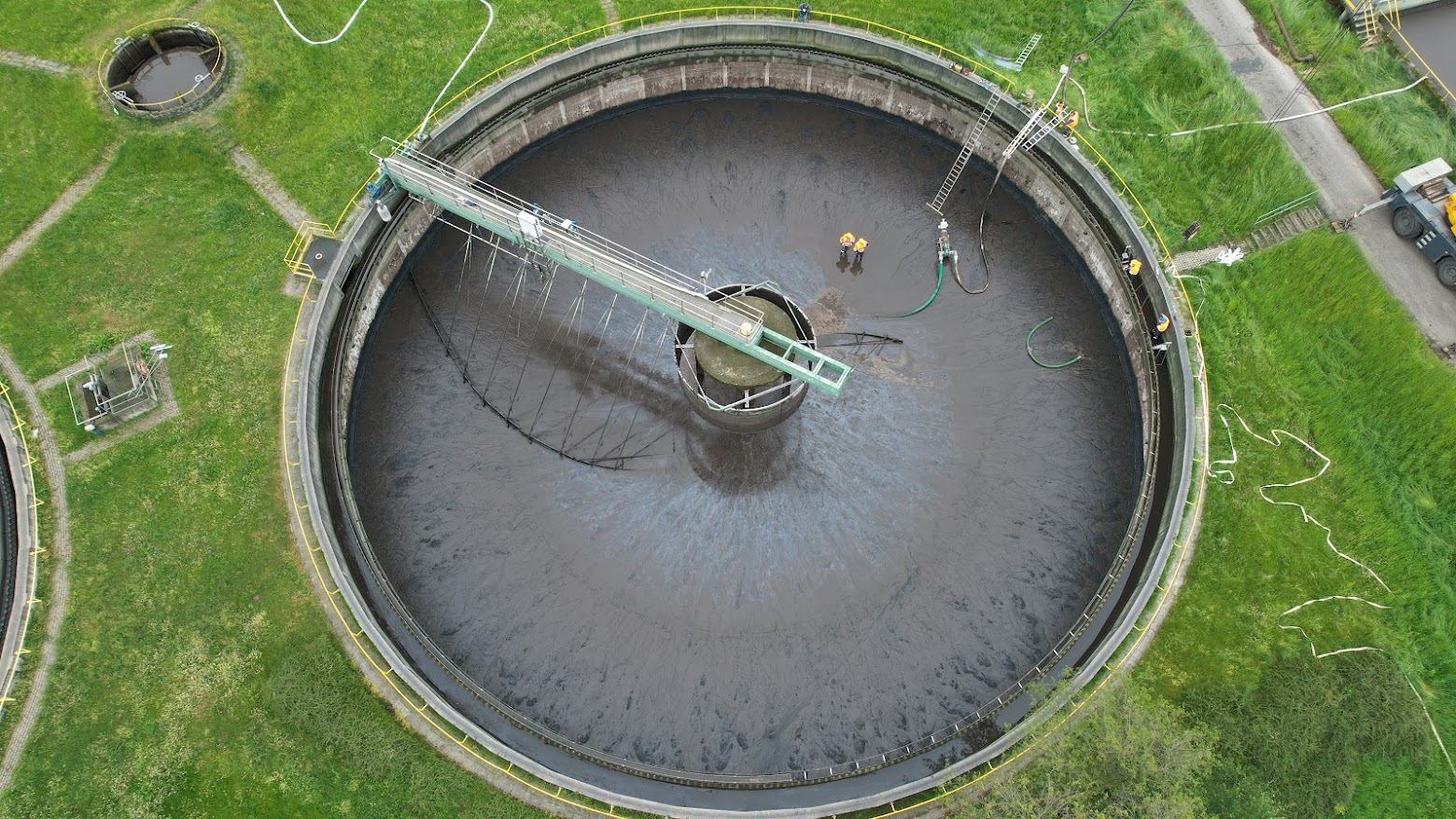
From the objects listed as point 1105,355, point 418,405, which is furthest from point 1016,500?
point 418,405

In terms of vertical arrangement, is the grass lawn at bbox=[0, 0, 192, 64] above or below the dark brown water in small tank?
above

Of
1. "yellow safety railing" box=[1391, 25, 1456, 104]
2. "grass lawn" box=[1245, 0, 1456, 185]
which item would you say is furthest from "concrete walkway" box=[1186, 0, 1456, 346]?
"yellow safety railing" box=[1391, 25, 1456, 104]

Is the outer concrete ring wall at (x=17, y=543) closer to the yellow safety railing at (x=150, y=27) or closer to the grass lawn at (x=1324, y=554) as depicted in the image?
the yellow safety railing at (x=150, y=27)

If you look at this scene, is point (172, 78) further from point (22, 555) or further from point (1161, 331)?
point (1161, 331)

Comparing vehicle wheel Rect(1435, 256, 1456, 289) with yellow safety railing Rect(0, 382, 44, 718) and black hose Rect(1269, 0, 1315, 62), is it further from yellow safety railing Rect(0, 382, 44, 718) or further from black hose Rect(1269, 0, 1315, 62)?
yellow safety railing Rect(0, 382, 44, 718)

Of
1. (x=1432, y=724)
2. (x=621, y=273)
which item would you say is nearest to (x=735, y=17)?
(x=621, y=273)

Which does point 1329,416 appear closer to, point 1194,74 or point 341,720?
point 1194,74

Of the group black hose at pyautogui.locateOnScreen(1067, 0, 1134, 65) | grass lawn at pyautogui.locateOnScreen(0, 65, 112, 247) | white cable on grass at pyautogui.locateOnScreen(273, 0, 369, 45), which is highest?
white cable on grass at pyautogui.locateOnScreen(273, 0, 369, 45)
